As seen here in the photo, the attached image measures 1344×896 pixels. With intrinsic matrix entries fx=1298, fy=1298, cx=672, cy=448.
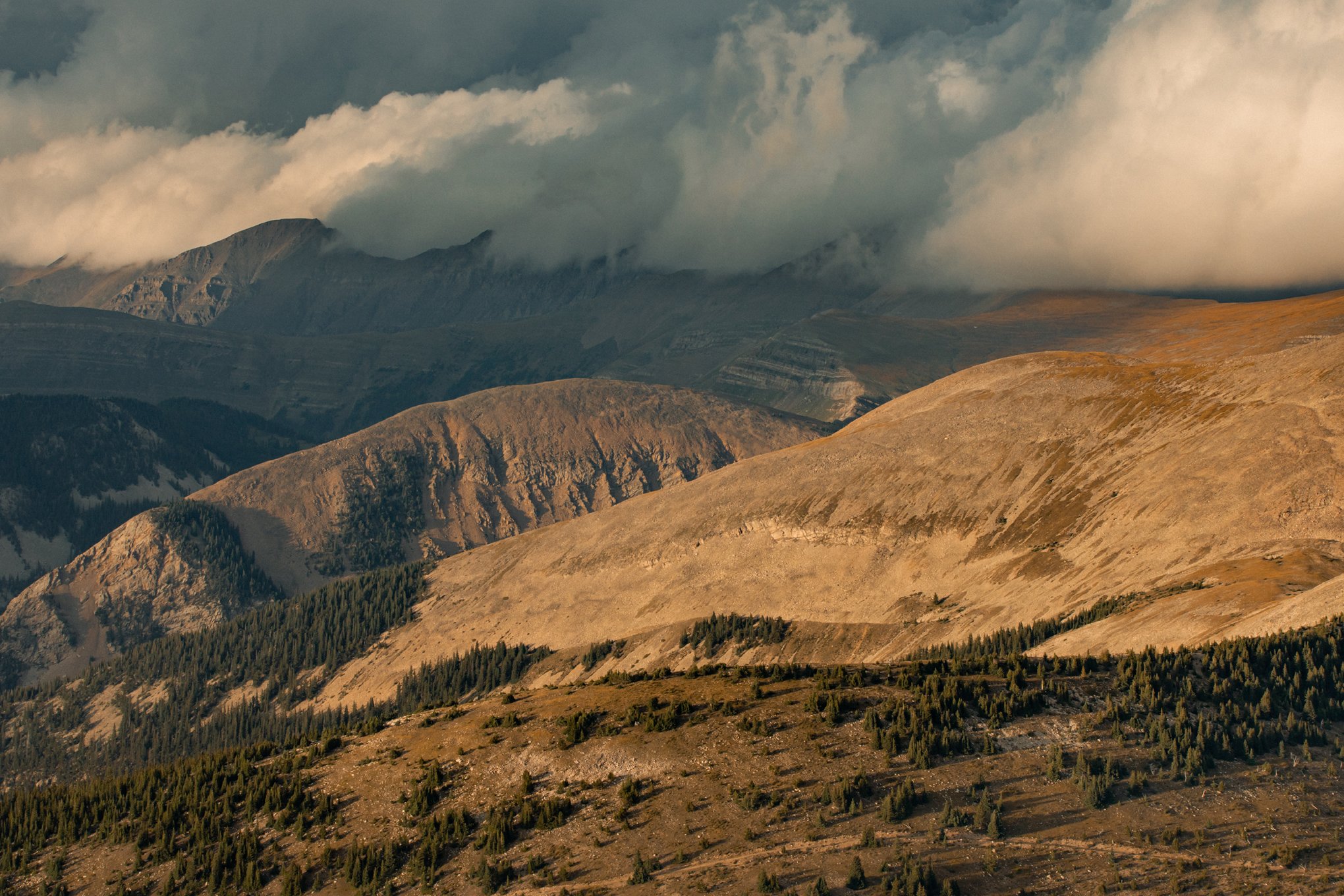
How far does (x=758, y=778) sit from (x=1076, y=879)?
25.7 meters

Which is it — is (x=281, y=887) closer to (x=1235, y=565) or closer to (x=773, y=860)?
(x=773, y=860)

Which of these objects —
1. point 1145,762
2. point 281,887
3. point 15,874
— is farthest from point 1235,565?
point 15,874

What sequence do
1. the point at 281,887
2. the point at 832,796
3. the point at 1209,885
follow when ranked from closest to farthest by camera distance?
1. the point at 1209,885
2. the point at 832,796
3. the point at 281,887

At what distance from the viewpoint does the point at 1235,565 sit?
188500mm

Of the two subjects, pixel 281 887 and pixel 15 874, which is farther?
pixel 15 874

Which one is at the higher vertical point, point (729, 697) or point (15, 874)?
point (729, 697)

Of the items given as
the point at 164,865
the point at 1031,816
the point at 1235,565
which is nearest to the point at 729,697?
the point at 1031,816

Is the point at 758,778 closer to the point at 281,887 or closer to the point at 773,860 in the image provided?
the point at 773,860

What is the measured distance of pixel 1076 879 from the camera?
274 feet

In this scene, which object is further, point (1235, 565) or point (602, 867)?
point (1235, 565)

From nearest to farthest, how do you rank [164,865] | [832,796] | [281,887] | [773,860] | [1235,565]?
[773,860], [832,796], [281,887], [164,865], [1235,565]

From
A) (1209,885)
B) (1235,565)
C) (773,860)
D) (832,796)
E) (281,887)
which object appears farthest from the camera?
(1235,565)

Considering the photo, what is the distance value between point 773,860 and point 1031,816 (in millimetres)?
18563

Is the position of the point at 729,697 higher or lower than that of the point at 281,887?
higher
